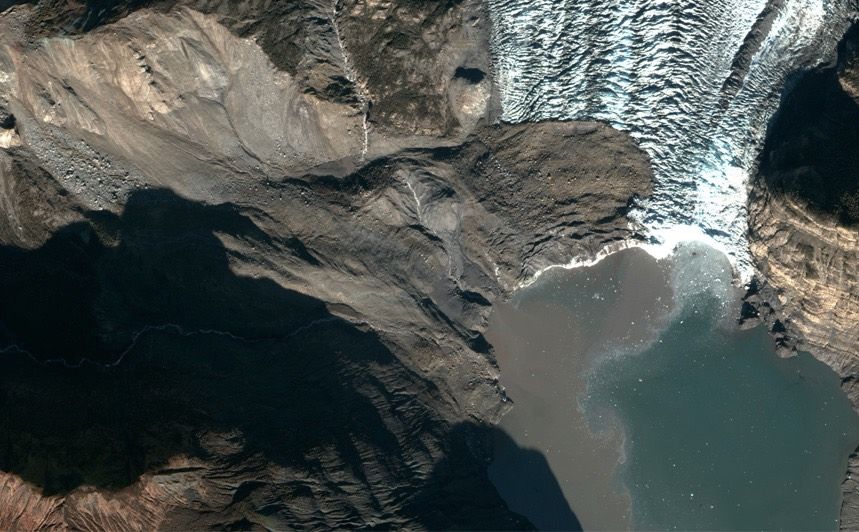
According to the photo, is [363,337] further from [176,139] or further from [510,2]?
[510,2]

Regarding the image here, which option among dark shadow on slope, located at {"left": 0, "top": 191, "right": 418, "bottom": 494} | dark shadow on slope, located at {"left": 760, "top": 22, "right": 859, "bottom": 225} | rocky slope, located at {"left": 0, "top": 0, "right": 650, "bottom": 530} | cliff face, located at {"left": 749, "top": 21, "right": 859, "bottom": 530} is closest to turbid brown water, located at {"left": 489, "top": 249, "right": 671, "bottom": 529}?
rocky slope, located at {"left": 0, "top": 0, "right": 650, "bottom": 530}

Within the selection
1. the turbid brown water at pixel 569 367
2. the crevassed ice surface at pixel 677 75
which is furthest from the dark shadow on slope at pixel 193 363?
the crevassed ice surface at pixel 677 75

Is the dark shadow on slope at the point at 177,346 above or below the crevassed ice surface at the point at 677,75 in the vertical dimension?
below

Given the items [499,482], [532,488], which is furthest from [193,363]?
[532,488]

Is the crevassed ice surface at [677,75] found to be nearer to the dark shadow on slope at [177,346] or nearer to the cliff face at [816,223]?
the cliff face at [816,223]

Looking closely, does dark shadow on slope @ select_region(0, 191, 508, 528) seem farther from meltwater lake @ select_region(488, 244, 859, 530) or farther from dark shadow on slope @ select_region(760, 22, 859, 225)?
dark shadow on slope @ select_region(760, 22, 859, 225)

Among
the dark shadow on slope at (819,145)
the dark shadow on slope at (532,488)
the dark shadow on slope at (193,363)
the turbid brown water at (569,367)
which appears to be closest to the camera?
the dark shadow on slope at (193,363)

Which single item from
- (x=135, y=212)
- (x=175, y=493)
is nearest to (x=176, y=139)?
(x=135, y=212)
